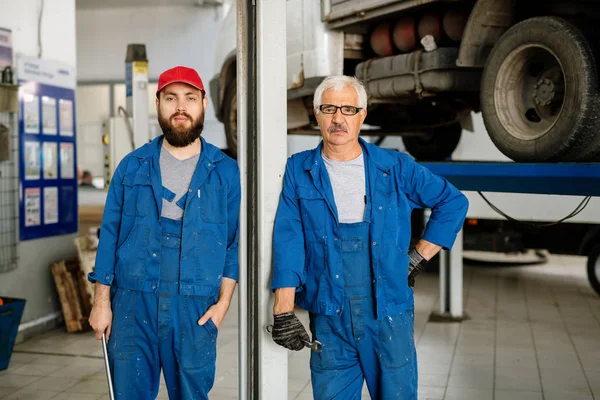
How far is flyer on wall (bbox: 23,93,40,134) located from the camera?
5.55 metres

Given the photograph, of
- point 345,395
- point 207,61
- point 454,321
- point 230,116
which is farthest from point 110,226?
point 207,61

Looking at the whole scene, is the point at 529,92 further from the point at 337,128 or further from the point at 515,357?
the point at 515,357

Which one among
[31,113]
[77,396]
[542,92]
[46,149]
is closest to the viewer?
[542,92]

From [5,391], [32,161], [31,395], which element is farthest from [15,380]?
[32,161]

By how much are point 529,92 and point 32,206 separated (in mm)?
3926

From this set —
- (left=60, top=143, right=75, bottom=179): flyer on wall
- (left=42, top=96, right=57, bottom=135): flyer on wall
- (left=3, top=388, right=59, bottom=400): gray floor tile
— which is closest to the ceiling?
(left=60, top=143, right=75, bottom=179): flyer on wall

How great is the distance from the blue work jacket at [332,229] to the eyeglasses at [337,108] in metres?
0.15

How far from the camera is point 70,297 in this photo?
5945 millimetres

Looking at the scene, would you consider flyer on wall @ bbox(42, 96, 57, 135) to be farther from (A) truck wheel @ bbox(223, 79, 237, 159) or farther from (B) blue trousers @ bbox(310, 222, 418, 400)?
(B) blue trousers @ bbox(310, 222, 418, 400)

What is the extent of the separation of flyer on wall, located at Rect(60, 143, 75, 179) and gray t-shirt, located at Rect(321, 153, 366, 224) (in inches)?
158

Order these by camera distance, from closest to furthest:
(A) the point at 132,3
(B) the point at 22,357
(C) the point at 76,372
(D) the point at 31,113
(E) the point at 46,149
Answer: (C) the point at 76,372, (B) the point at 22,357, (D) the point at 31,113, (E) the point at 46,149, (A) the point at 132,3

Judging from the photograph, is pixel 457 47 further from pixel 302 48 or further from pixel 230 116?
pixel 230 116

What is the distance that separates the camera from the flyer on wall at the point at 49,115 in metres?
5.76

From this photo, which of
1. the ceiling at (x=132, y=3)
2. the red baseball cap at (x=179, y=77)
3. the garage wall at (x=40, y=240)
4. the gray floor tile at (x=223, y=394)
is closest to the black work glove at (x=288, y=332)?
the red baseball cap at (x=179, y=77)
